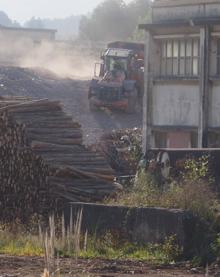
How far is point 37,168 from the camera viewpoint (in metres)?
20.4

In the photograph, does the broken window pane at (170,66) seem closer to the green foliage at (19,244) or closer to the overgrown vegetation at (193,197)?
the overgrown vegetation at (193,197)

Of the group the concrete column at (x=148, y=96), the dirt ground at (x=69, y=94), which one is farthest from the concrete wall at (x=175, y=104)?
the dirt ground at (x=69, y=94)

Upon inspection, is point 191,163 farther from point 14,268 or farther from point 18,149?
point 14,268

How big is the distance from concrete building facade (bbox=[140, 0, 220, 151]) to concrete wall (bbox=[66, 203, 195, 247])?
15617mm

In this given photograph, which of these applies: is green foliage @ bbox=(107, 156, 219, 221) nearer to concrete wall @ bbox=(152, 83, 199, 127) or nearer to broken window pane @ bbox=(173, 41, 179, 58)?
concrete wall @ bbox=(152, 83, 199, 127)

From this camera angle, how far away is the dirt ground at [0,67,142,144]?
4759 cm

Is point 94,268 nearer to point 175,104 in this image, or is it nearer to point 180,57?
point 180,57

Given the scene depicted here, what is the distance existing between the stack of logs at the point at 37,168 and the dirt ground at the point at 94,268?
13.7 ft

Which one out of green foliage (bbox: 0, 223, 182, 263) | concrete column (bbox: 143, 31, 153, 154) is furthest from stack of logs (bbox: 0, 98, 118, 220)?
concrete column (bbox: 143, 31, 153, 154)

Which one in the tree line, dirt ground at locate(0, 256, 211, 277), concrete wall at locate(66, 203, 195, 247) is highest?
the tree line

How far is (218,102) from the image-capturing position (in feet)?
112

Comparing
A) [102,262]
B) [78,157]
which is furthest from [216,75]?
[102,262]

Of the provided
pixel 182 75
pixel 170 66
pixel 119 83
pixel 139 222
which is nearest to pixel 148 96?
pixel 170 66

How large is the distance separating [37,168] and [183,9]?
649 inches
